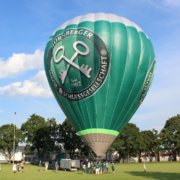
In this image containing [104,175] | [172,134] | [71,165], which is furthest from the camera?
[172,134]

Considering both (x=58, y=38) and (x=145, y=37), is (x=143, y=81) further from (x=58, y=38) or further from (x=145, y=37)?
(x=58, y=38)

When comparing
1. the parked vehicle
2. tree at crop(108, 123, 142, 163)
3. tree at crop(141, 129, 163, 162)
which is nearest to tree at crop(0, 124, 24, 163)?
tree at crop(108, 123, 142, 163)

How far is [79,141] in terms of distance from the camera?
2384 inches

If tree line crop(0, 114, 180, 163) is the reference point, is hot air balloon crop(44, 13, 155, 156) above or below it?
above

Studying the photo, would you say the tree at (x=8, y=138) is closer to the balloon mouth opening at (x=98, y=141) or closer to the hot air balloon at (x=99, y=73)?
the hot air balloon at (x=99, y=73)

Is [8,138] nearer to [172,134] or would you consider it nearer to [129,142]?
[129,142]

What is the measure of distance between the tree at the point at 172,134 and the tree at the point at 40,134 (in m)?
31.2

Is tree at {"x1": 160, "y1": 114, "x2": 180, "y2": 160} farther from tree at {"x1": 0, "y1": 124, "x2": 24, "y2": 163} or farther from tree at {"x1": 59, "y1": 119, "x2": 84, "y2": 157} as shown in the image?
tree at {"x1": 0, "y1": 124, "x2": 24, "y2": 163}

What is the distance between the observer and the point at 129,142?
201 ft

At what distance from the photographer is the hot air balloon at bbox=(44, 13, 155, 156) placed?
2397cm

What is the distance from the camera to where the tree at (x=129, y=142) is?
6100 cm

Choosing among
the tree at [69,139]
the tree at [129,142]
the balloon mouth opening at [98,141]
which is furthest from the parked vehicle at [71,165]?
the tree at [129,142]

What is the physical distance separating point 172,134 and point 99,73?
49706 mm

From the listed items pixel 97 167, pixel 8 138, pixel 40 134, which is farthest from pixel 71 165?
pixel 8 138
